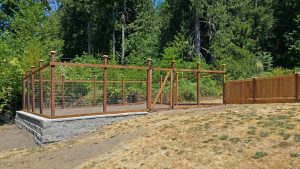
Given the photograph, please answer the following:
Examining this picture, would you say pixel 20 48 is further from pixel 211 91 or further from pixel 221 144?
pixel 221 144

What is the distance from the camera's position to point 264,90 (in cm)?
1612

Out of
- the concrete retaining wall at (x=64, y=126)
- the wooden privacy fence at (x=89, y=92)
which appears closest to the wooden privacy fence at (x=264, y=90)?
the wooden privacy fence at (x=89, y=92)

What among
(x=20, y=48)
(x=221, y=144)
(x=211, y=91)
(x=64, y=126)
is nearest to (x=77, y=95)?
(x=64, y=126)

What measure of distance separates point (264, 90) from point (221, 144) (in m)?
8.21

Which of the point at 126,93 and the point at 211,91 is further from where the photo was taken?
the point at 211,91

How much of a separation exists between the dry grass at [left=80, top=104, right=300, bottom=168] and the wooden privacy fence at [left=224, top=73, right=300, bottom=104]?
3342 millimetres

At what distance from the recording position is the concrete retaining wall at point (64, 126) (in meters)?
12.4

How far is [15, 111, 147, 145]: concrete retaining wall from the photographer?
1242 cm

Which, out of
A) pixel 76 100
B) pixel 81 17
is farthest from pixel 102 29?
pixel 76 100

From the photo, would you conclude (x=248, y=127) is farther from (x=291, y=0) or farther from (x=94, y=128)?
(x=291, y=0)

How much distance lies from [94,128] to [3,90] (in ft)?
34.0

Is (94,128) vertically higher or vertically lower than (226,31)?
lower

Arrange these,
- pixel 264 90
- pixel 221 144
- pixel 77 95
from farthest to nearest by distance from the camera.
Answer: pixel 77 95, pixel 264 90, pixel 221 144

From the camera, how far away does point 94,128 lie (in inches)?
527
